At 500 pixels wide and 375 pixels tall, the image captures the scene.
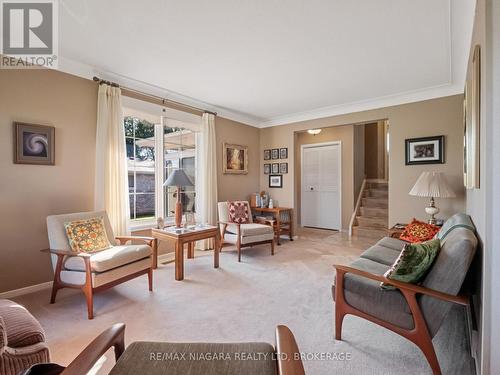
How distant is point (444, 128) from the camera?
11.8 ft

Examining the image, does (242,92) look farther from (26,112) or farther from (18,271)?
(18,271)

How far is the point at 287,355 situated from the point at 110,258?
2.03m

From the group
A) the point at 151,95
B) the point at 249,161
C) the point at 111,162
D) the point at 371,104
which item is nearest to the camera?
the point at 111,162

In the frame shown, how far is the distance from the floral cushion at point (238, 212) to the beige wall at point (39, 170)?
2.10 metres

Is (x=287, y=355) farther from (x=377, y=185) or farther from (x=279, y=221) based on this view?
(x=377, y=185)

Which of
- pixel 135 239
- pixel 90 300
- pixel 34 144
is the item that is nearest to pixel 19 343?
pixel 90 300

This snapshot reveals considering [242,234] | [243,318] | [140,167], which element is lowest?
[243,318]

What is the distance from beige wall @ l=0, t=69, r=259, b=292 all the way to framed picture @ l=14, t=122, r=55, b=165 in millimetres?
→ 55

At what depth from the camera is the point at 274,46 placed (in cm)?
254

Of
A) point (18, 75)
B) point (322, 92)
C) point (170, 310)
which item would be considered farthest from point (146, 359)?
point (322, 92)

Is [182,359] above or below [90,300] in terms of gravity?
above

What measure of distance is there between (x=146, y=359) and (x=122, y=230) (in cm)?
255

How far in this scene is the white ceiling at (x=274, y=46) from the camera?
6.61 feet

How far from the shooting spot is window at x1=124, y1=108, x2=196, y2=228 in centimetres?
368
